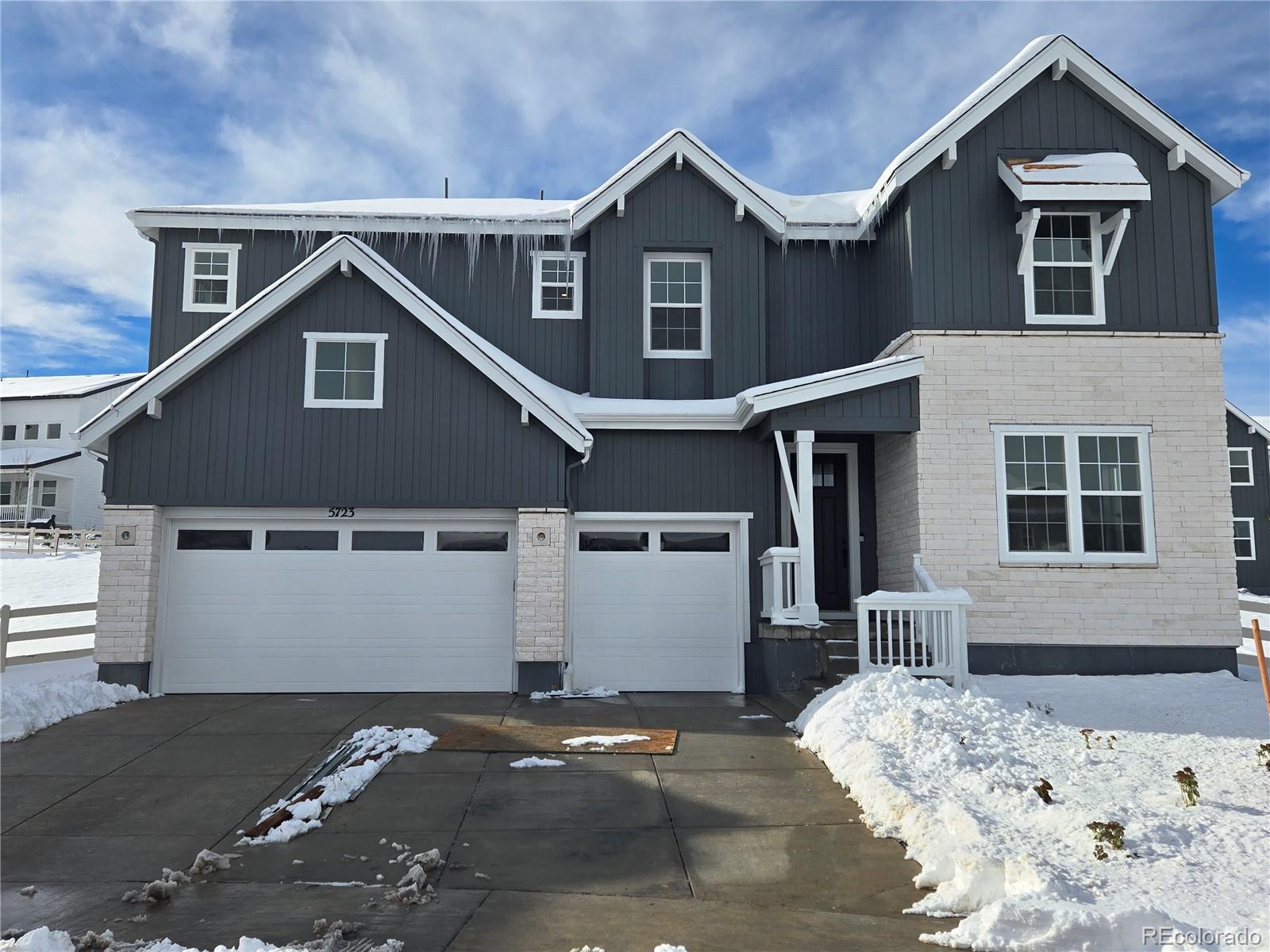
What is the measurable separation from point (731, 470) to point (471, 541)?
3.67 metres

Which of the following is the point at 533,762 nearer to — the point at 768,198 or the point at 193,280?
the point at 768,198

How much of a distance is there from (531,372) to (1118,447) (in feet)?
26.3

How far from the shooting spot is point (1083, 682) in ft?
32.7

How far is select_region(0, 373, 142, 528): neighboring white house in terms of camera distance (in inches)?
1340

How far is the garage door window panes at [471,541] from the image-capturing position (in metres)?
11.4

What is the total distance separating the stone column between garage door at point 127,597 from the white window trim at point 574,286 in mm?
5964

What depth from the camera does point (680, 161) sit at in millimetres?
12930

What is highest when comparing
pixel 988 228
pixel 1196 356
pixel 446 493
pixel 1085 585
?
pixel 988 228

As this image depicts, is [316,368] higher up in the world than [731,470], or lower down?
higher up

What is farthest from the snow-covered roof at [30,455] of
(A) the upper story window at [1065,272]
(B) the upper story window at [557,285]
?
(A) the upper story window at [1065,272]

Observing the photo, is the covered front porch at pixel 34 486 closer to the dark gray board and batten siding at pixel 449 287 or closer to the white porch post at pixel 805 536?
the dark gray board and batten siding at pixel 449 287

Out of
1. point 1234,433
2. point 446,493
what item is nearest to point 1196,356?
point 446,493

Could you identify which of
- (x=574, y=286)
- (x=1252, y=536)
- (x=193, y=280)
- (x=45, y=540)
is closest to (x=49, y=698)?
(x=193, y=280)

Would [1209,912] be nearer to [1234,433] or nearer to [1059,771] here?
[1059,771]
